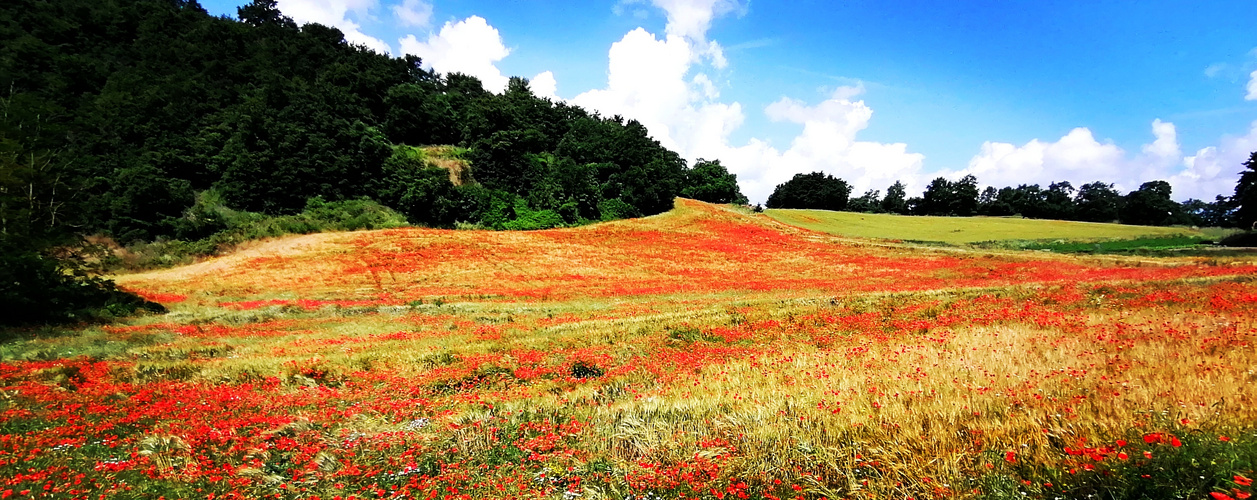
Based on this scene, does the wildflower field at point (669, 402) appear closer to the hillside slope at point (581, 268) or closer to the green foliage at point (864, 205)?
the hillside slope at point (581, 268)

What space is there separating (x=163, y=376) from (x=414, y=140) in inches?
3073

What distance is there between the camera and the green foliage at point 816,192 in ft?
398

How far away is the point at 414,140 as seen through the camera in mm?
82000

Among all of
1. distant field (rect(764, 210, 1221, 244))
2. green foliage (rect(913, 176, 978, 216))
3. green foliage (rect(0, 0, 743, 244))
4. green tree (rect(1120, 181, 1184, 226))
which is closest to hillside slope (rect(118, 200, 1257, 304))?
green foliage (rect(0, 0, 743, 244))

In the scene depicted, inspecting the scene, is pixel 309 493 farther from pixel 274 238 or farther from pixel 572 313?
pixel 274 238

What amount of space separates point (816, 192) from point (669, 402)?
126 m

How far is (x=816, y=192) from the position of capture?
123250mm

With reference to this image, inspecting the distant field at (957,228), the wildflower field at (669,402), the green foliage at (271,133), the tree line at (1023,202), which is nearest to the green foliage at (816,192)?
the tree line at (1023,202)

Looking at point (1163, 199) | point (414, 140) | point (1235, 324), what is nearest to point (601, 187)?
point (414, 140)

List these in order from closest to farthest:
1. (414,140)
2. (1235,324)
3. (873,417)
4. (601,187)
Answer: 1. (873,417)
2. (1235,324)
3. (601,187)
4. (414,140)

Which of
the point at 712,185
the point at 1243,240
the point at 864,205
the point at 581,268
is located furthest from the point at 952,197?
the point at 581,268

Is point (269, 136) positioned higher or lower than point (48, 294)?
higher

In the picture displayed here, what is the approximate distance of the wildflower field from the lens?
5160 mm

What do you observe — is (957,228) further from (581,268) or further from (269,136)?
(269,136)
